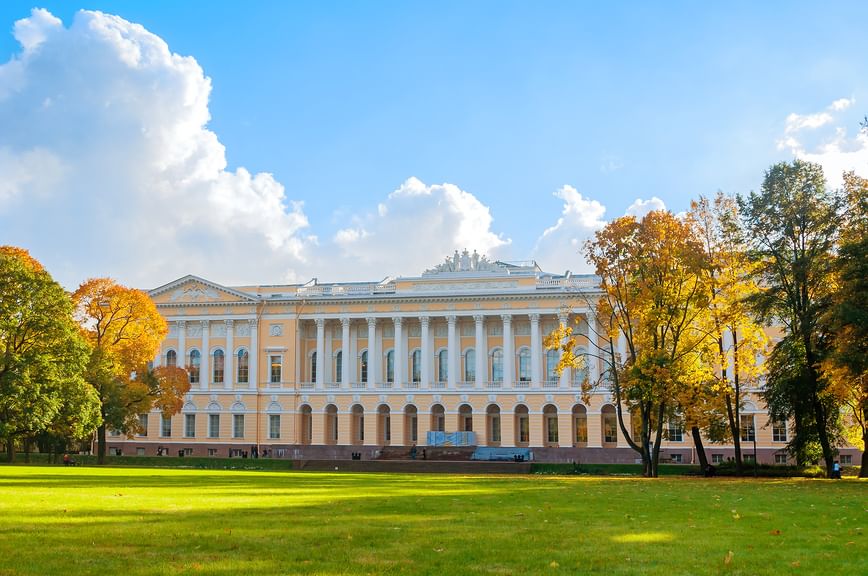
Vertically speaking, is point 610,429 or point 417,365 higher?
point 417,365

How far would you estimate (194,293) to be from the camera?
86875 millimetres

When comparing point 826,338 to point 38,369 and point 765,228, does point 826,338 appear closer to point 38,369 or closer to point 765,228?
point 765,228

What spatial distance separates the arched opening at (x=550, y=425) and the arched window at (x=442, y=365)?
31.6 feet

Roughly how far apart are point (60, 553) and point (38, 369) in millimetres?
33743

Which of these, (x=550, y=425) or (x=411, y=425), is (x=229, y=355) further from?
(x=550, y=425)

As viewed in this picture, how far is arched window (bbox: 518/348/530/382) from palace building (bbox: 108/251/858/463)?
0.35ft

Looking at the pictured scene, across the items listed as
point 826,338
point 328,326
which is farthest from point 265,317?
point 826,338

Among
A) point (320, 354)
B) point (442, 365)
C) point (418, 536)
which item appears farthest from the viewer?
point (320, 354)

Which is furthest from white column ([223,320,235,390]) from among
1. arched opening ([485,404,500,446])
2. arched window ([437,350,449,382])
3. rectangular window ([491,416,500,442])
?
rectangular window ([491,416,500,442])

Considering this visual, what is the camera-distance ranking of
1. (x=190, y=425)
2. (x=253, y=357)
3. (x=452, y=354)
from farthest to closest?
(x=190, y=425) < (x=253, y=357) < (x=452, y=354)

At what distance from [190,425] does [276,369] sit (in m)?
9.44

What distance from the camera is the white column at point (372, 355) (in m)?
84.1

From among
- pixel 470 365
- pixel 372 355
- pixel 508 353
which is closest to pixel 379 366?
pixel 372 355

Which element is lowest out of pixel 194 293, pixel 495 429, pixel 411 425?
pixel 495 429
